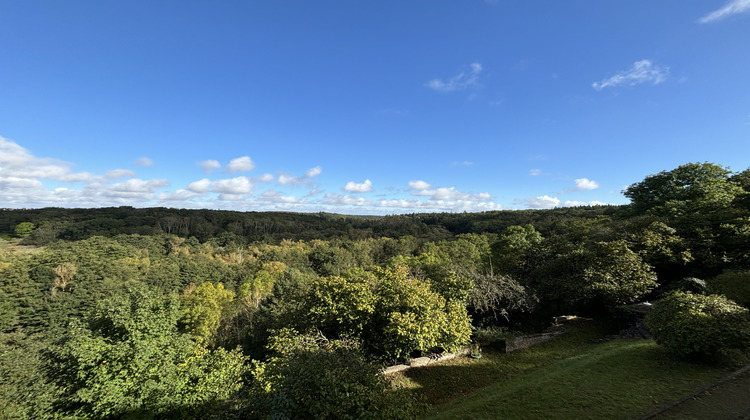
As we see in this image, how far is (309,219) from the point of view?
14850 centimetres

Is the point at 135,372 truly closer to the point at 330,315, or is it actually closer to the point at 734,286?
the point at 330,315

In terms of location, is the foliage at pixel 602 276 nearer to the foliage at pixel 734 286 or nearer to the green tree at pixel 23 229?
the foliage at pixel 734 286

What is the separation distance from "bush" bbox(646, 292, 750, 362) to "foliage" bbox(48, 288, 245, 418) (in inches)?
653

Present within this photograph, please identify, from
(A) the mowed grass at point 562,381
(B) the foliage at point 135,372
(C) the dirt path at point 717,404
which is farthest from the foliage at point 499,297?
(B) the foliage at point 135,372

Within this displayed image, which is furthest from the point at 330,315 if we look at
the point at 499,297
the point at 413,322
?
the point at 499,297

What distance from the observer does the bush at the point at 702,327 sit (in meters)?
9.24

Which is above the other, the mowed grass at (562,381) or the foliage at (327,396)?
the foliage at (327,396)

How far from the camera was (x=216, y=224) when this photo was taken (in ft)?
376

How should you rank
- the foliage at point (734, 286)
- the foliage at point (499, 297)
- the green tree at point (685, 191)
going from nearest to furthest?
the foliage at point (734, 286) → the foliage at point (499, 297) → the green tree at point (685, 191)

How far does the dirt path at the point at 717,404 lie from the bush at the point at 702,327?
4.16 feet

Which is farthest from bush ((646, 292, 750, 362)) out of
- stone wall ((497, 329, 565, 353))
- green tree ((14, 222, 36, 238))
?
green tree ((14, 222, 36, 238))

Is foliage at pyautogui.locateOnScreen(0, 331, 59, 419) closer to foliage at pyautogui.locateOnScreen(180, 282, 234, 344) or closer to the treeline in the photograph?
foliage at pyautogui.locateOnScreen(180, 282, 234, 344)

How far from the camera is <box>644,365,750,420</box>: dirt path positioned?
695 cm

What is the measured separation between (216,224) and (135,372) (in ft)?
386
